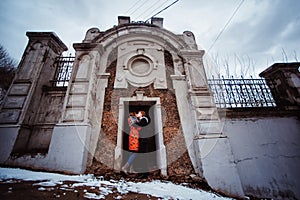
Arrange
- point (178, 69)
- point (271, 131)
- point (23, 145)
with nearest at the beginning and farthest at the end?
point (23, 145), point (271, 131), point (178, 69)

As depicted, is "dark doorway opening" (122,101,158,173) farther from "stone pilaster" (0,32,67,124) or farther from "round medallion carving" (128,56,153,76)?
"stone pilaster" (0,32,67,124)

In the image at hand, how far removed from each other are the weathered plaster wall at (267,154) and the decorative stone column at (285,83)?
32.7 inches

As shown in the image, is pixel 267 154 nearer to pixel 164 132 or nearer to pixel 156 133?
pixel 164 132

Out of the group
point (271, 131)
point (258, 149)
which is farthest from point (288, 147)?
point (258, 149)

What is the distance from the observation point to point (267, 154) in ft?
15.0

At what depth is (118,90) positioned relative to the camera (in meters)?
5.02

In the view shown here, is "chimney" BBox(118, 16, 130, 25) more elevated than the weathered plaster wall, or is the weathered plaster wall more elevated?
"chimney" BBox(118, 16, 130, 25)

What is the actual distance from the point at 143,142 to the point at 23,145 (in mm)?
3792

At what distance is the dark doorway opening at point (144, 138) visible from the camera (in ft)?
15.3

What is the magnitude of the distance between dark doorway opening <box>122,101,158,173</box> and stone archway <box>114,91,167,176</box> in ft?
0.27

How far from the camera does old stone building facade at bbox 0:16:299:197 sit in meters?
3.72

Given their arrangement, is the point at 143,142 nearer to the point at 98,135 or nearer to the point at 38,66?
the point at 98,135

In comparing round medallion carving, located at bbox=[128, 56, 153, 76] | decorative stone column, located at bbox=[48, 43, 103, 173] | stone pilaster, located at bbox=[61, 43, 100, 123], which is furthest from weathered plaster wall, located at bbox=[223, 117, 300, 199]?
stone pilaster, located at bbox=[61, 43, 100, 123]

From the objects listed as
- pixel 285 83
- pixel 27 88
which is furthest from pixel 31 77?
pixel 285 83
